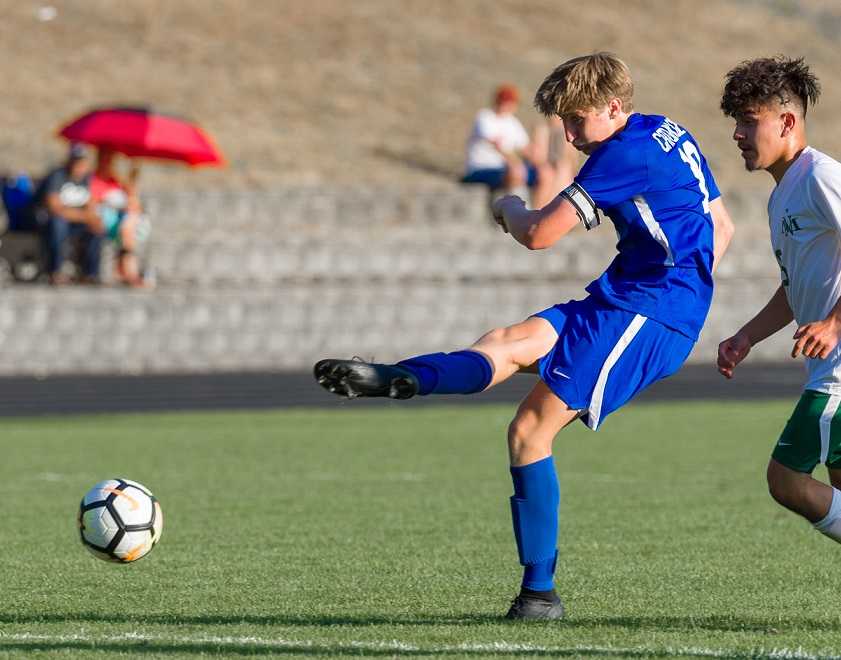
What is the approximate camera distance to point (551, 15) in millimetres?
47688

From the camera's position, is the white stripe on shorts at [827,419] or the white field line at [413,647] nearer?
the white field line at [413,647]

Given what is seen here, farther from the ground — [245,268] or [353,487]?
[353,487]

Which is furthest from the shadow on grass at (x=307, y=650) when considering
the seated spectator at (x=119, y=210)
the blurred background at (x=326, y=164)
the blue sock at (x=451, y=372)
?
the seated spectator at (x=119, y=210)

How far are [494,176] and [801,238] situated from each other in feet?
57.5

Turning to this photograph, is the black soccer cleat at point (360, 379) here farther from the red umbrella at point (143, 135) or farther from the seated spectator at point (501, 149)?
the seated spectator at point (501, 149)

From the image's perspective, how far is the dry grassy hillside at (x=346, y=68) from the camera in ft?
113

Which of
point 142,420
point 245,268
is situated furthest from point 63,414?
point 245,268

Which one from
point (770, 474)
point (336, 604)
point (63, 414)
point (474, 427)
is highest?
point (770, 474)

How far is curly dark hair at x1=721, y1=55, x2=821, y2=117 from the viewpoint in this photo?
5883mm

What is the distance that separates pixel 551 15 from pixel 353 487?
38.4 metres

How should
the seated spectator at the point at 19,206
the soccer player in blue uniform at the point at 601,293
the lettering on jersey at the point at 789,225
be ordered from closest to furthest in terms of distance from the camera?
1. the lettering on jersey at the point at 789,225
2. the soccer player in blue uniform at the point at 601,293
3. the seated spectator at the point at 19,206

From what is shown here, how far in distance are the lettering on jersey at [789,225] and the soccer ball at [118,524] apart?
2.93 meters

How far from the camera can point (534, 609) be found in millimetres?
6031

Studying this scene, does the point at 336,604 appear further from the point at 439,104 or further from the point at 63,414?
the point at 439,104
